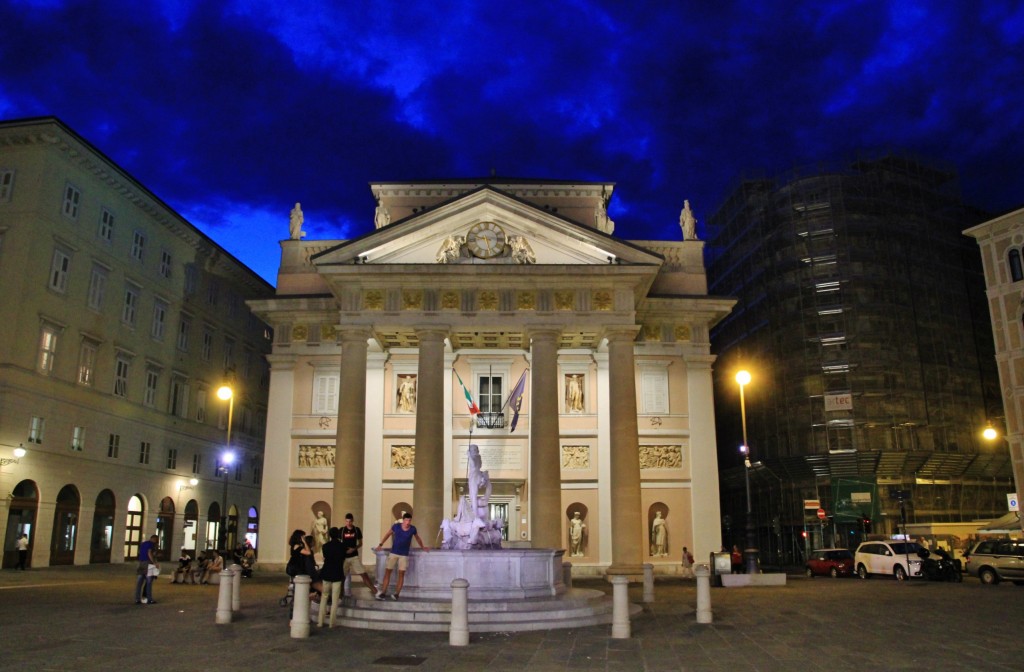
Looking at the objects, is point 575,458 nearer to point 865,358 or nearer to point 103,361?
point 865,358

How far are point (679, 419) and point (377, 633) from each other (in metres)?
22.2

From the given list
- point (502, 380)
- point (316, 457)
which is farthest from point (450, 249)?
point (316, 457)

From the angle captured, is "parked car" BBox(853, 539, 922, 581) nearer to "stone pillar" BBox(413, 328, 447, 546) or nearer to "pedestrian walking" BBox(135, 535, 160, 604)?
"stone pillar" BBox(413, 328, 447, 546)

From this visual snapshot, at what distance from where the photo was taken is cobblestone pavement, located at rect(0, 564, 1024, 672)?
1070 centimetres

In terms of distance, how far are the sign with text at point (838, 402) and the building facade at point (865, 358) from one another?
0.24ft

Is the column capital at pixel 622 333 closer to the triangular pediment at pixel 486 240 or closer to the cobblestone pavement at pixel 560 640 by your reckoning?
the triangular pediment at pixel 486 240

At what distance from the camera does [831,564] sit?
1328 inches

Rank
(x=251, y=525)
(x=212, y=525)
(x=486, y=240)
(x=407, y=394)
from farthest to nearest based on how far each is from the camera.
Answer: (x=251, y=525) < (x=212, y=525) < (x=407, y=394) < (x=486, y=240)

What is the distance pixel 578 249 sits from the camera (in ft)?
100

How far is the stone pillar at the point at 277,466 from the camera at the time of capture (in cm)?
3212

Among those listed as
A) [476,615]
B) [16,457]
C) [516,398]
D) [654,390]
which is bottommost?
[476,615]

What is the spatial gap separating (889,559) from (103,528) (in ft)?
111

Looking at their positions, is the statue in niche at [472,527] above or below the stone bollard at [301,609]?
above

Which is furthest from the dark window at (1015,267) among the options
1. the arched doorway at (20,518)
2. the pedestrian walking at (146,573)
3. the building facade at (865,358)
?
the arched doorway at (20,518)
